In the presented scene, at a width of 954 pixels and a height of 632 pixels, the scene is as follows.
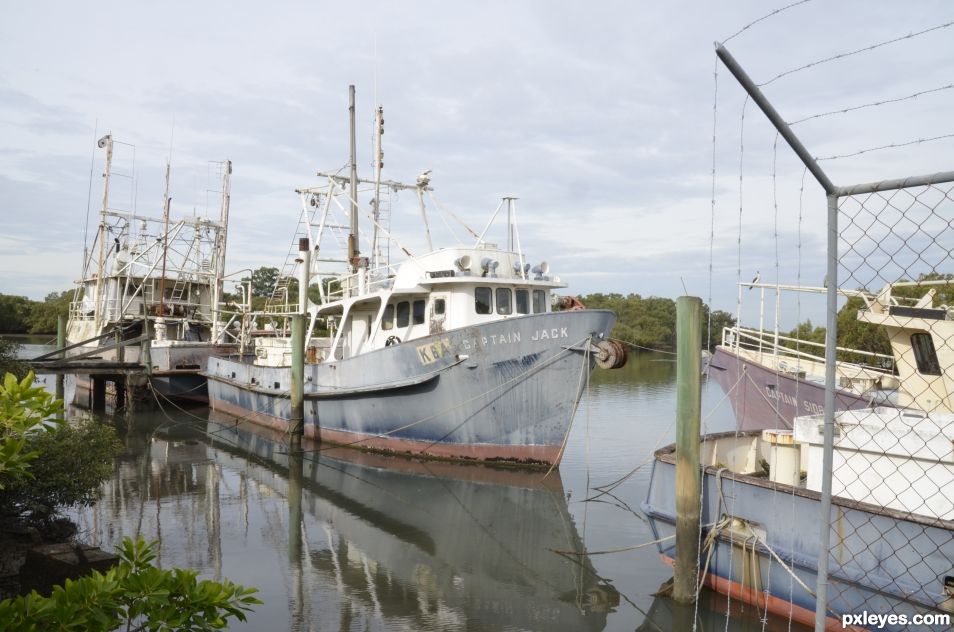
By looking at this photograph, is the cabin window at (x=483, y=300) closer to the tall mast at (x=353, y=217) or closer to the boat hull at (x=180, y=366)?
the tall mast at (x=353, y=217)

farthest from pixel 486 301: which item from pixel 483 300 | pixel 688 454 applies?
pixel 688 454

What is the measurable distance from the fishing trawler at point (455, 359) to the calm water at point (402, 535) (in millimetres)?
661

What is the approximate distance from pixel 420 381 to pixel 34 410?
10.8 m

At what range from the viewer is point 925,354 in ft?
40.3

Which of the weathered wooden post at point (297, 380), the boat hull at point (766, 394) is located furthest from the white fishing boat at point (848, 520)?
the weathered wooden post at point (297, 380)

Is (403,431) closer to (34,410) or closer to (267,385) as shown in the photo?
(267,385)

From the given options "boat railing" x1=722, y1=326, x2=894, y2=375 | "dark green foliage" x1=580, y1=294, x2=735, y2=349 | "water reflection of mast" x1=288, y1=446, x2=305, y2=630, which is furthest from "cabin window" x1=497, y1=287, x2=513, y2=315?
"dark green foliage" x1=580, y1=294, x2=735, y2=349

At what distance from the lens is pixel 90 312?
104ft

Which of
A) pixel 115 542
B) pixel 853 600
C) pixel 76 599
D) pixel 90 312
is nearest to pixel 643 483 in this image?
pixel 853 600

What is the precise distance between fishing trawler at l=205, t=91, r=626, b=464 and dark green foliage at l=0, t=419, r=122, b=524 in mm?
6841

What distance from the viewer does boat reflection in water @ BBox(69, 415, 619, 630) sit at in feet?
25.5

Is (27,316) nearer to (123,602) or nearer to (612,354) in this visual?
(612,354)

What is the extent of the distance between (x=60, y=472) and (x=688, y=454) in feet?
20.8

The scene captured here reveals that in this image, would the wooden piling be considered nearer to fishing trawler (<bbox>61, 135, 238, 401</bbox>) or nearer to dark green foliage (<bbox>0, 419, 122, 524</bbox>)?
fishing trawler (<bbox>61, 135, 238, 401</bbox>)
